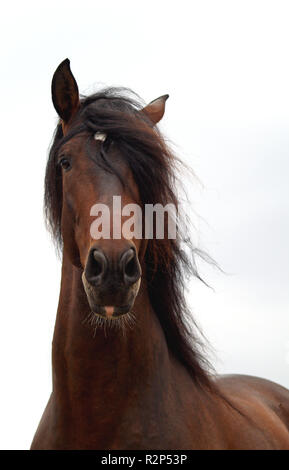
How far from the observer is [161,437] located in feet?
14.1

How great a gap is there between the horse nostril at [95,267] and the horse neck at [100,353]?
0.65 meters

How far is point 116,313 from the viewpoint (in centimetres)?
396

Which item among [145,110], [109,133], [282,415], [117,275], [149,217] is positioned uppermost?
[145,110]

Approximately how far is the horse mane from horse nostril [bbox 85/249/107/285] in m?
0.75

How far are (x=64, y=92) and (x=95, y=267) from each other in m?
1.68

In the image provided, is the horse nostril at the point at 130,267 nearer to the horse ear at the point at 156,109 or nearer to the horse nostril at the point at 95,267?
the horse nostril at the point at 95,267

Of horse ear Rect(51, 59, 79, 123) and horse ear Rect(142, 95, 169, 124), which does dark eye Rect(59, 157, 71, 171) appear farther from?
horse ear Rect(142, 95, 169, 124)

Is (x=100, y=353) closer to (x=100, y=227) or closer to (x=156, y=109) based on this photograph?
(x=100, y=227)

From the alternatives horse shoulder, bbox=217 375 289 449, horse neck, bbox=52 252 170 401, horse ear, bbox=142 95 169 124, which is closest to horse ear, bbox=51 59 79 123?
horse ear, bbox=142 95 169 124

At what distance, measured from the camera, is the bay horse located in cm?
428
